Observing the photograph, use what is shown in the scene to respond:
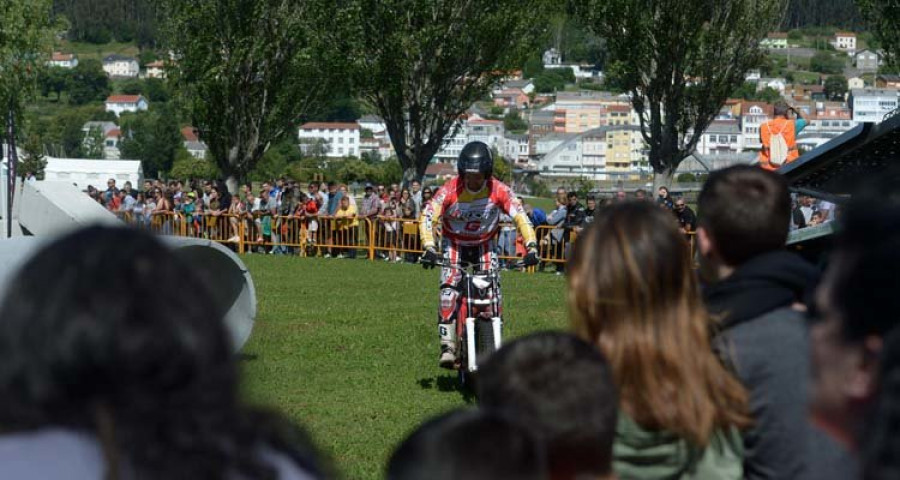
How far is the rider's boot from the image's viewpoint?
11.2m

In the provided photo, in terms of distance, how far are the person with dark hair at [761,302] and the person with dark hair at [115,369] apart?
202cm

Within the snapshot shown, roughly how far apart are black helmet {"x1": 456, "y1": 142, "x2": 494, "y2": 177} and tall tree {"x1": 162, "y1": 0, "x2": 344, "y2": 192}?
3617 cm

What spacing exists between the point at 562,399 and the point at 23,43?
4168 centimetres

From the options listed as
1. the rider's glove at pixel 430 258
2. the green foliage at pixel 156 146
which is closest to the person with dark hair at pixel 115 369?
the rider's glove at pixel 430 258

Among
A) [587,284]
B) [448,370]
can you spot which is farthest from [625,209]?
[448,370]

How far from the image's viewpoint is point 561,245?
26.2 metres

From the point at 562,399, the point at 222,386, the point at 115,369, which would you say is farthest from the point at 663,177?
the point at 115,369

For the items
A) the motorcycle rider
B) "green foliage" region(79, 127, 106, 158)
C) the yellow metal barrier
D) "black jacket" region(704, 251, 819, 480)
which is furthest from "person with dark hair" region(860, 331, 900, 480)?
"green foliage" region(79, 127, 106, 158)

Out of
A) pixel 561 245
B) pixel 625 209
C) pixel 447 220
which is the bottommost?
pixel 561 245

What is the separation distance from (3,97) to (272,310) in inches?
996

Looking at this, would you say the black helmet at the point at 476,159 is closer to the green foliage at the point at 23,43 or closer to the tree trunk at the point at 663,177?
the green foliage at the point at 23,43

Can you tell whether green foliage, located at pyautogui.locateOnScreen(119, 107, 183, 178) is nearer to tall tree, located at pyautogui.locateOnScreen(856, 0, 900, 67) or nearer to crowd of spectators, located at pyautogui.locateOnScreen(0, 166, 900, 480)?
tall tree, located at pyautogui.locateOnScreen(856, 0, 900, 67)

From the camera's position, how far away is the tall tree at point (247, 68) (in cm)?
4691

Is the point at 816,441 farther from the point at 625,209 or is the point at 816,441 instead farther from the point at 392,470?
the point at 392,470
